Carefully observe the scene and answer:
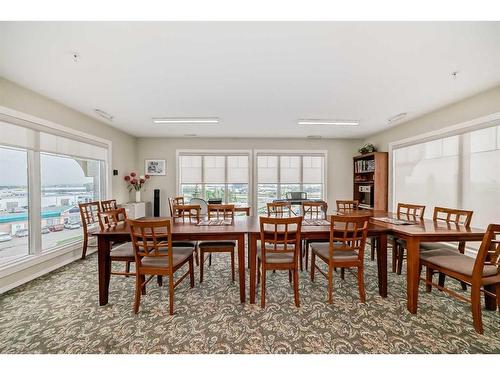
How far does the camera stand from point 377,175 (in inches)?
196

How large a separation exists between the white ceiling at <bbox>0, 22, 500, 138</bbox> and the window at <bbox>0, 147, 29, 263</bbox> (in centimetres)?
99

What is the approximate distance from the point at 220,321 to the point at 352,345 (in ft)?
3.72

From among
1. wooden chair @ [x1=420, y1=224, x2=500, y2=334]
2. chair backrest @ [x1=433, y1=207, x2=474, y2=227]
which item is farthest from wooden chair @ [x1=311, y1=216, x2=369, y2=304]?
chair backrest @ [x1=433, y1=207, x2=474, y2=227]

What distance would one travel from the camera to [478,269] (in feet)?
5.81

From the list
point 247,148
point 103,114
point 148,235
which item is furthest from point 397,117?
point 103,114

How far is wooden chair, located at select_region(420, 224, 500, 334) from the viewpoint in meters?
1.73

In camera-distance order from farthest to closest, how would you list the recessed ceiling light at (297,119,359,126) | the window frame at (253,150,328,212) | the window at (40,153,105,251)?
the window frame at (253,150,328,212) → the recessed ceiling light at (297,119,359,126) → the window at (40,153,105,251)

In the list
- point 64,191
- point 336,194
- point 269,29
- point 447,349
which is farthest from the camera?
point 336,194

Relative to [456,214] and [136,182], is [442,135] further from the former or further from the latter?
[136,182]

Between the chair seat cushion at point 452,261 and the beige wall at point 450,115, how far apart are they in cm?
217

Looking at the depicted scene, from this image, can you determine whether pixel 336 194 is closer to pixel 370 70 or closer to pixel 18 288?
pixel 370 70

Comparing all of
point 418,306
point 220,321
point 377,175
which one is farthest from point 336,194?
point 220,321

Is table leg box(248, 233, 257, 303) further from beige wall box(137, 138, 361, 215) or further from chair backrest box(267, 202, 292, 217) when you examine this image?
beige wall box(137, 138, 361, 215)

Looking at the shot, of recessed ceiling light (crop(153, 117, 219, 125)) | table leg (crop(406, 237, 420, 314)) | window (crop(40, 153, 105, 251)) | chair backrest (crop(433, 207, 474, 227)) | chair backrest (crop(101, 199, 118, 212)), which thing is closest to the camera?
table leg (crop(406, 237, 420, 314))
